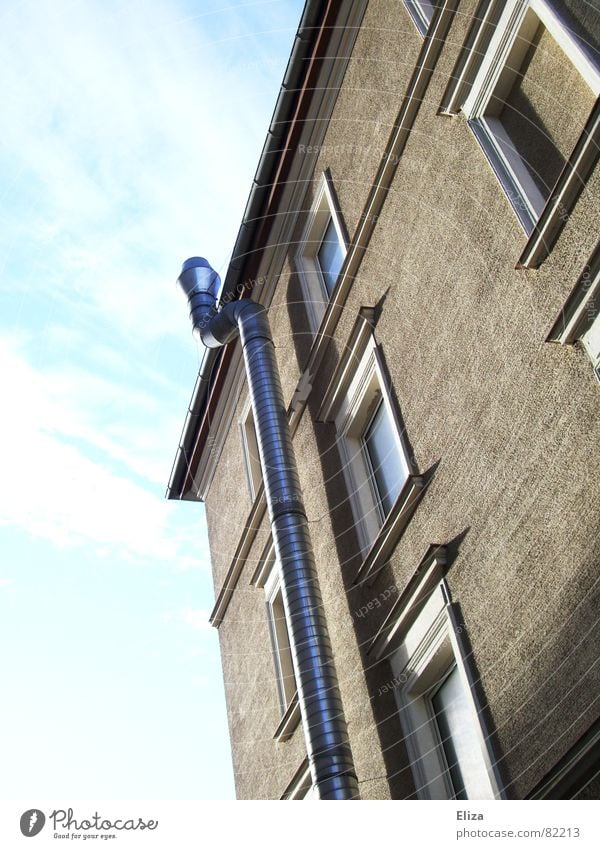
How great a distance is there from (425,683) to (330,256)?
5.95 metres

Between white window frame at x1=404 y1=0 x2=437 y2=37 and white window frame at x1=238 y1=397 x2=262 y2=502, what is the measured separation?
19.1 ft

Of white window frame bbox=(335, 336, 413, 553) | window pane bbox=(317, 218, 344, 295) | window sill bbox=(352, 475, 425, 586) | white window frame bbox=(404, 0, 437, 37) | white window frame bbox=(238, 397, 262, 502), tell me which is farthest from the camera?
white window frame bbox=(238, 397, 262, 502)

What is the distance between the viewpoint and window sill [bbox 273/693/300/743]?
9.83 meters

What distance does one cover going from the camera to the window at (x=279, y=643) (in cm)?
1093

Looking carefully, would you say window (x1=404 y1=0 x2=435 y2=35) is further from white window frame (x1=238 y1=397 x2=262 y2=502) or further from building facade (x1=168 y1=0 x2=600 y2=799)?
white window frame (x1=238 y1=397 x2=262 y2=502)

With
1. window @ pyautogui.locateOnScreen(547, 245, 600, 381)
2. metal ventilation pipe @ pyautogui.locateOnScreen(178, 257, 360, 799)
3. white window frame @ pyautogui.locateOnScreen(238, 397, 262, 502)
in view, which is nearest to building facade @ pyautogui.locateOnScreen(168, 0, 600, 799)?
window @ pyautogui.locateOnScreen(547, 245, 600, 381)

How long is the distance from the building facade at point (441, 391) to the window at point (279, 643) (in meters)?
0.03

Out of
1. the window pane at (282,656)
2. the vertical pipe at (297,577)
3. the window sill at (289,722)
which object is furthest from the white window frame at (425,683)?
the window pane at (282,656)

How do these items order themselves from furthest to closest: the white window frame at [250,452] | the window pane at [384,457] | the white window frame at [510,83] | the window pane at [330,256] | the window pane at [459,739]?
the white window frame at [250,452] < the window pane at [330,256] < the window pane at [384,457] < the window pane at [459,739] < the white window frame at [510,83]

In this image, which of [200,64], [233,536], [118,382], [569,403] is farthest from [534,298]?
[233,536]

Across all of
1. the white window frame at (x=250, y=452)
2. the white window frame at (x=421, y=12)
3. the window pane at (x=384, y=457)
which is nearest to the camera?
the white window frame at (x=421, y=12)

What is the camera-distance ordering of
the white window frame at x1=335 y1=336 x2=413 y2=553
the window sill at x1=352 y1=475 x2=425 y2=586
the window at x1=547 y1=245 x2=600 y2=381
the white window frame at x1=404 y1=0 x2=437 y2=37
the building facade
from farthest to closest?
the white window frame at x1=335 y1=336 x2=413 y2=553 → the white window frame at x1=404 y1=0 x2=437 y2=37 → the window sill at x1=352 y1=475 x2=425 y2=586 → the building facade → the window at x1=547 y1=245 x2=600 y2=381

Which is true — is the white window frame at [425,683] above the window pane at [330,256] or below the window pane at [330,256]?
below

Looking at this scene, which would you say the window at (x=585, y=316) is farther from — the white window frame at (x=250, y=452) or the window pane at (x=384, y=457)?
the white window frame at (x=250, y=452)
